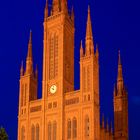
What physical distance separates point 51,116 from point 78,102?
6.76 m

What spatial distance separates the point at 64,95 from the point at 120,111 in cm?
1541

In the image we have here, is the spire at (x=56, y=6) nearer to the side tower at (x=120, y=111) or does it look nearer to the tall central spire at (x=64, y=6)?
the tall central spire at (x=64, y=6)

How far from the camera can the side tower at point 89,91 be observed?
278 ft

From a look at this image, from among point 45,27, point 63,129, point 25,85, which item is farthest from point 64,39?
point 63,129

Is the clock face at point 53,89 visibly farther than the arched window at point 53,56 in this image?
No

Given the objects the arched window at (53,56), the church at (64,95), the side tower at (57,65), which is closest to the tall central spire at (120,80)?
the church at (64,95)

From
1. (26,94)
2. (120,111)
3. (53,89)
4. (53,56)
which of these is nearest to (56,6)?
(53,56)

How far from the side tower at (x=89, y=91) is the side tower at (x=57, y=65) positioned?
4.75m

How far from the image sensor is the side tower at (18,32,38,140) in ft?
302

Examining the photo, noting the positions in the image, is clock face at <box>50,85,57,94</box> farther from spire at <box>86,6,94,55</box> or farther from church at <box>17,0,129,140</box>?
spire at <box>86,6,94,55</box>

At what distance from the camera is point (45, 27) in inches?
3880

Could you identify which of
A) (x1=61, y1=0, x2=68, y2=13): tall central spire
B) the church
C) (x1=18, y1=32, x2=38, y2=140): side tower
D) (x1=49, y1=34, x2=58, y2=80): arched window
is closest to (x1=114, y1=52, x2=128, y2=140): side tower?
the church

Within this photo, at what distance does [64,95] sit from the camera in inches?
3558

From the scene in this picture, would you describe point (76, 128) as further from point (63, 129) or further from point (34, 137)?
point (34, 137)
